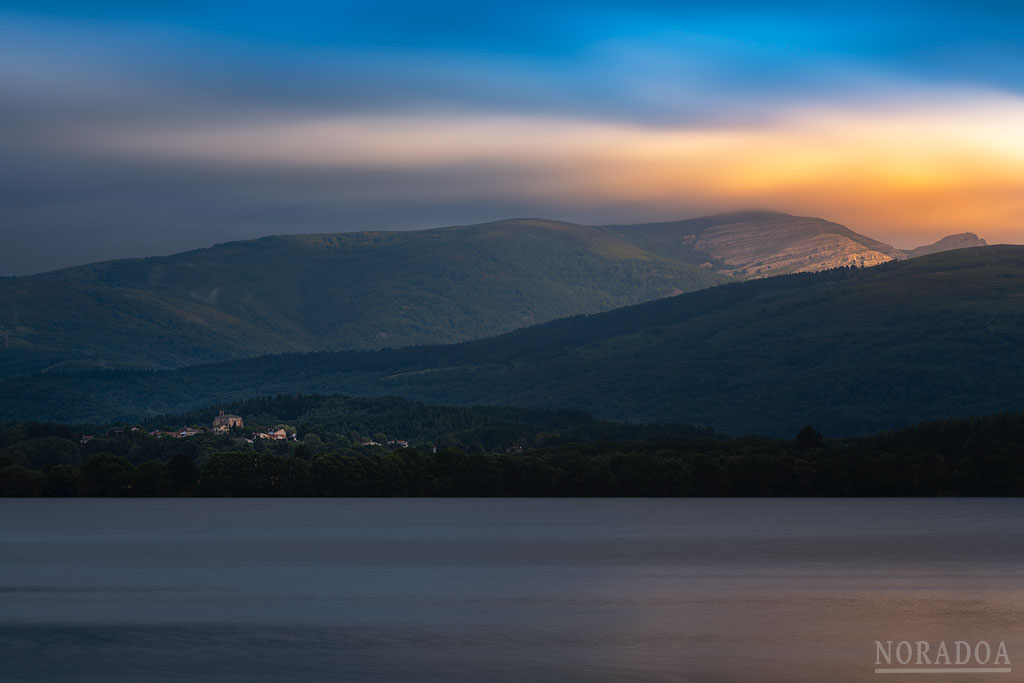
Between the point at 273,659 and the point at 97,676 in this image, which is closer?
the point at 97,676

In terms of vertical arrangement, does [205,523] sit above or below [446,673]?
below

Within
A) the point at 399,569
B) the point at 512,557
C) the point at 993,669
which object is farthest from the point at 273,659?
the point at 512,557

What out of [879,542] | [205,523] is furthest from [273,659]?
[205,523]

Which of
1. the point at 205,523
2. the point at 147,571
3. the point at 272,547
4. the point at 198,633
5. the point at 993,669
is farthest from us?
the point at 205,523

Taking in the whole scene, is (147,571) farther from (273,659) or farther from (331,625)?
(273,659)

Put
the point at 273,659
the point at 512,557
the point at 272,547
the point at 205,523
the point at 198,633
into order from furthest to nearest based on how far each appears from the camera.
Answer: the point at 205,523, the point at 272,547, the point at 512,557, the point at 198,633, the point at 273,659

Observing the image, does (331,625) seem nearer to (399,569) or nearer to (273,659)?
(273,659)
